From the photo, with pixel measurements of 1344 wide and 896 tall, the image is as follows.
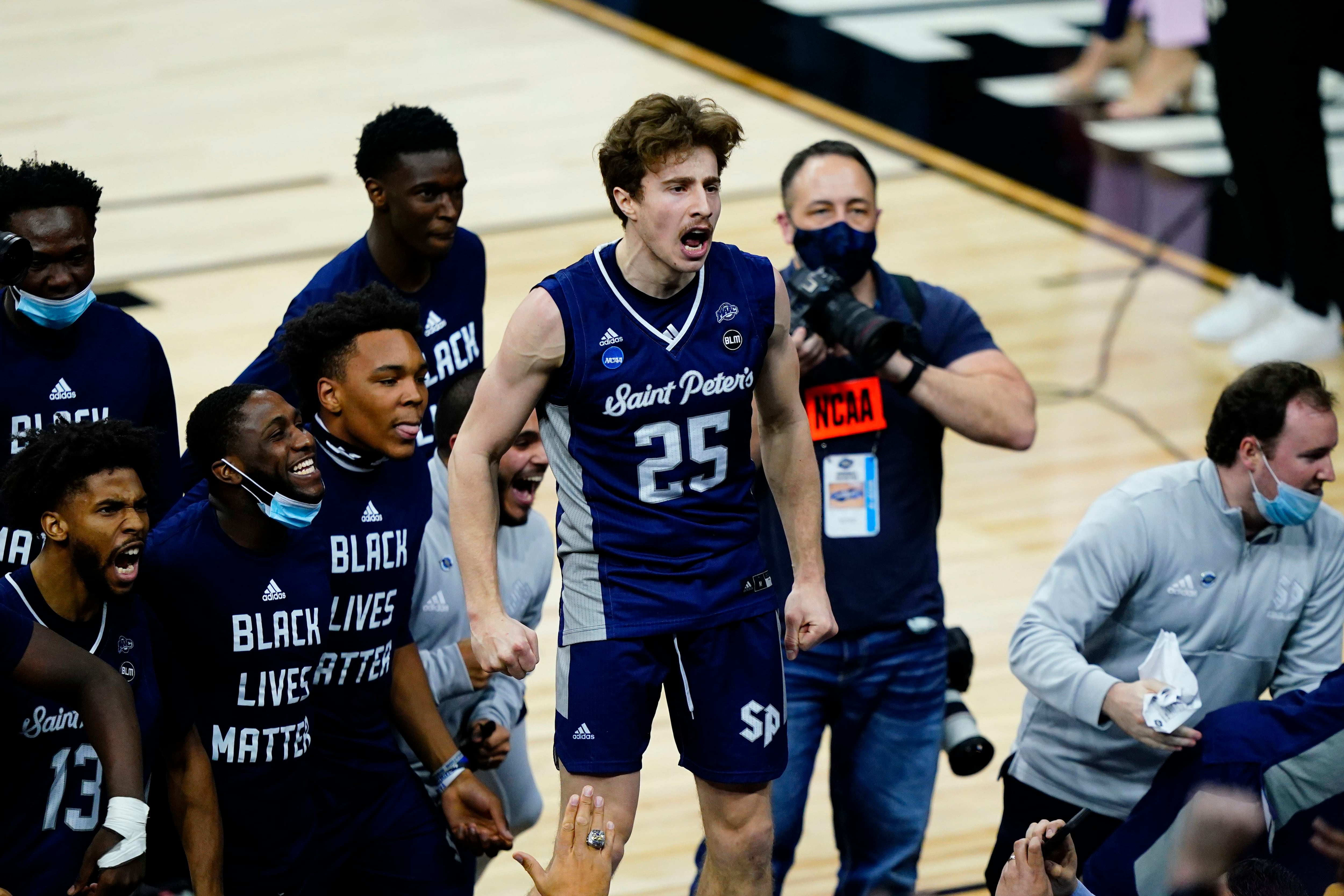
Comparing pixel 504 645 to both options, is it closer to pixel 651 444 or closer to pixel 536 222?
pixel 651 444

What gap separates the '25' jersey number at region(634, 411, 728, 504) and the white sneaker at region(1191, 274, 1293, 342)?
5620mm

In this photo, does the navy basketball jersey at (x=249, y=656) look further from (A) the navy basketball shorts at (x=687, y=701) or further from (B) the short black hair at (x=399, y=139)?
(B) the short black hair at (x=399, y=139)

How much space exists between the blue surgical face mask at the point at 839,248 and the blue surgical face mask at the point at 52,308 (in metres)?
1.59

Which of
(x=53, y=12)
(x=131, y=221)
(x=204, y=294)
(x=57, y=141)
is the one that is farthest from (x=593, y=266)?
(x=53, y=12)

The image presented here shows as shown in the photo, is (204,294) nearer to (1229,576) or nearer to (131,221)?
(131,221)

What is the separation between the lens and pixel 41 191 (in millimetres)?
3852

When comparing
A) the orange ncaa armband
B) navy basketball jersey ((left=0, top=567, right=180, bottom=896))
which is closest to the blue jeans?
the orange ncaa armband

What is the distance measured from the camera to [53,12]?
41.4 feet

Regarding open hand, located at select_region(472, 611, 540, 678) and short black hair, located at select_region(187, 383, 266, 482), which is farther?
short black hair, located at select_region(187, 383, 266, 482)

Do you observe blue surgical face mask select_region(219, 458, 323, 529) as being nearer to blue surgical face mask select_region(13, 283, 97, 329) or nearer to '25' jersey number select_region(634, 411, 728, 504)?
blue surgical face mask select_region(13, 283, 97, 329)

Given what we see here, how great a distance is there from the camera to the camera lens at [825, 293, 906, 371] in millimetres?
3998

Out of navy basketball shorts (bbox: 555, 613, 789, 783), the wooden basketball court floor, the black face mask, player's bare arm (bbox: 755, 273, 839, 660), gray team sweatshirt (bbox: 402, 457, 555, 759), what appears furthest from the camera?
the wooden basketball court floor

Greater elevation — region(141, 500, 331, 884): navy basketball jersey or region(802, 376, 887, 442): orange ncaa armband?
region(802, 376, 887, 442): orange ncaa armband

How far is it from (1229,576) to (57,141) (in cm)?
783
